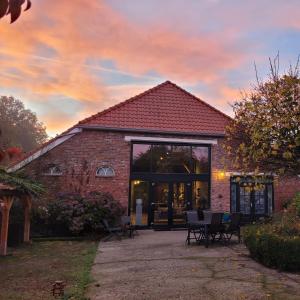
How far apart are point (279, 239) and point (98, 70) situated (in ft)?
30.6

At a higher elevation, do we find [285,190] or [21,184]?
[285,190]

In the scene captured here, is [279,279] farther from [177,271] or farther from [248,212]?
[248,212]

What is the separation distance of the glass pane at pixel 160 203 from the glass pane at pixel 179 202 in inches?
15.3

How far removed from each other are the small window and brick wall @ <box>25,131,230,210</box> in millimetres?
145

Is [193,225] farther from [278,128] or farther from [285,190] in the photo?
[285,190]

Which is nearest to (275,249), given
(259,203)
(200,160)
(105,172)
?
(200,160)

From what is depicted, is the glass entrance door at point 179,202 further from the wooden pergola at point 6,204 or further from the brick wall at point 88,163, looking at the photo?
the wooden pergola at point 6,204

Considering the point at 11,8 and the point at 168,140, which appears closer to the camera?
the point at 11,8

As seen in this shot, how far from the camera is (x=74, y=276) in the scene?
7645 mm

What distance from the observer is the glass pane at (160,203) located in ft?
52.8

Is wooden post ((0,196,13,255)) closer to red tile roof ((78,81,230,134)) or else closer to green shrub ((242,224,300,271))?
red tile roof ((78,81,230,134))

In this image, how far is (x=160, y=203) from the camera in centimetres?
1627

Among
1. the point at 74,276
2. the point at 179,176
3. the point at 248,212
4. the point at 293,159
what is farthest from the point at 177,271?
the point at 248,212

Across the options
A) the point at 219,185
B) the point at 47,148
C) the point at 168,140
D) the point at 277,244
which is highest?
the point at 168,140
